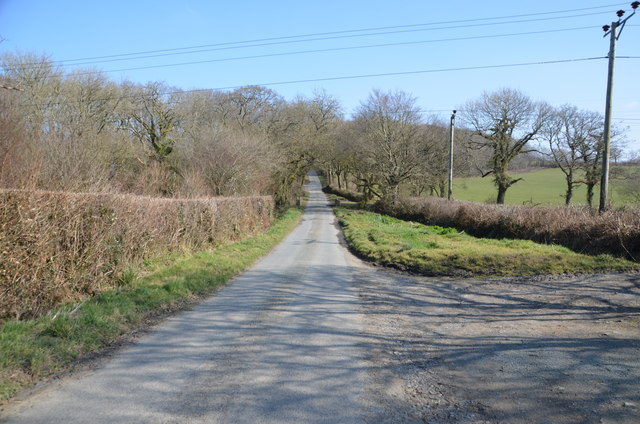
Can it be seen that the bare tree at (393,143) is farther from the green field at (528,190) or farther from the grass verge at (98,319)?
the grass verge at (98,319)

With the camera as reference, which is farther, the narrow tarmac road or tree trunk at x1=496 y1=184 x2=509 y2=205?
tree trunk at x1=496 y1=184 x2=509 y2=205

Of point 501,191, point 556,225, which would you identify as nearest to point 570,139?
point 501,191

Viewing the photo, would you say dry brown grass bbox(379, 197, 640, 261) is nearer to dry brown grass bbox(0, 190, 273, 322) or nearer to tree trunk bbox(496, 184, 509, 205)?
dry brown grass bbox(0, 190, 273, 322)

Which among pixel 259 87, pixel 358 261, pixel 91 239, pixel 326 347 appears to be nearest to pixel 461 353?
pixel 326 347

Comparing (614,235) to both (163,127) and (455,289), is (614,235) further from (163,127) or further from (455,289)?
(163,127)

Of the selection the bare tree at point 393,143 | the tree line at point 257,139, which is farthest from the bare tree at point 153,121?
the bare tree at point 393,143

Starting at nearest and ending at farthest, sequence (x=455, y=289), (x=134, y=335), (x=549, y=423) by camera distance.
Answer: (x=549, y=423)
(x=134, y=335)
(x=455, y=289)

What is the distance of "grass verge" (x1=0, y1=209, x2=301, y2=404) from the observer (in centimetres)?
509

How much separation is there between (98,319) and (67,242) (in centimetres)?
220

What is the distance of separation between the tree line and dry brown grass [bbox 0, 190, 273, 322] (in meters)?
7.59

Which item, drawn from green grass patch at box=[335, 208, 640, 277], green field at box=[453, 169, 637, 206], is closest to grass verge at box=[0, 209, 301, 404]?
green grass patch at box=[335, 208, 640, 277]

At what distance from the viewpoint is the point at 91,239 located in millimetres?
8914

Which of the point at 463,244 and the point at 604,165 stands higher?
the point at 604,165

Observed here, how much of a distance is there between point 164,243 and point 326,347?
861cm
